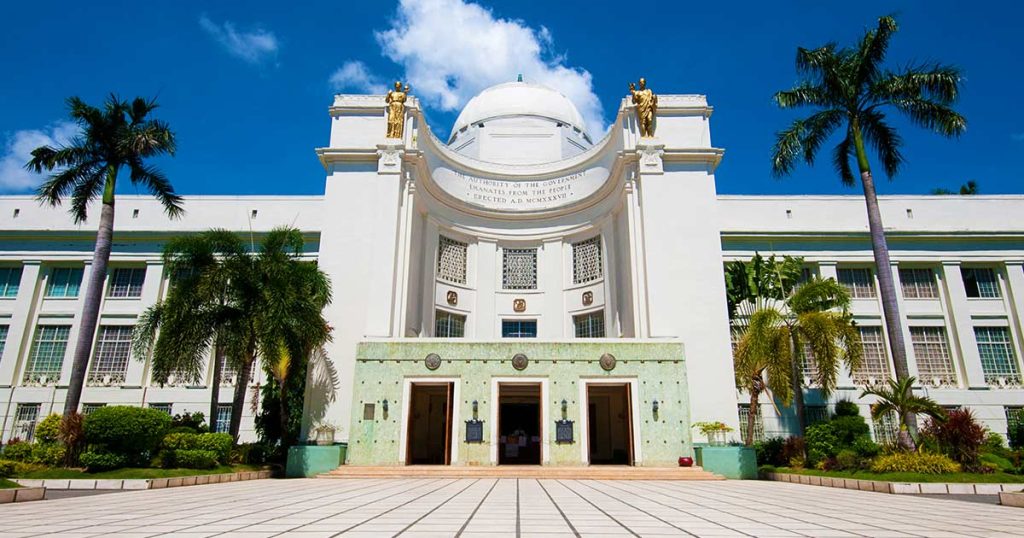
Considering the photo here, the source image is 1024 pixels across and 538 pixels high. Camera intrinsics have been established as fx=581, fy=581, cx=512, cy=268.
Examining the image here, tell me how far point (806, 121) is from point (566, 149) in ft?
43.5

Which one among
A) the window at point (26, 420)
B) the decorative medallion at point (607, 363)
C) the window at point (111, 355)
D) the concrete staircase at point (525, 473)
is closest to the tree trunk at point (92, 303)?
the concrete staircase at point (525, 473)

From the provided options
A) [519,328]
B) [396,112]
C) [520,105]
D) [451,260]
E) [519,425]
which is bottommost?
[519,425]

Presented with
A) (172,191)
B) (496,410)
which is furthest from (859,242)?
(172,191)

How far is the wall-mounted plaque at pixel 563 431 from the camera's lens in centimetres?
1841

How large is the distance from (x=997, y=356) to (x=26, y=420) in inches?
1728

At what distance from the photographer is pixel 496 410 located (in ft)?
61.7

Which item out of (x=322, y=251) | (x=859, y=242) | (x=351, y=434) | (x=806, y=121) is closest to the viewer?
(x=351, y=434)

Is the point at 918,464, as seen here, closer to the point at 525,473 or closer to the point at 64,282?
the point at 525,473

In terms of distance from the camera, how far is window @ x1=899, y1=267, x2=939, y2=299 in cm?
2750

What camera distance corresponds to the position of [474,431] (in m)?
18.5

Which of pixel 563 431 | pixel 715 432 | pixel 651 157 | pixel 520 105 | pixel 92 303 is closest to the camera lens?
pixel 92 303

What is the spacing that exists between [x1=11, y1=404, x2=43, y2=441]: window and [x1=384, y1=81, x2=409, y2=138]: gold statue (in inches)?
795

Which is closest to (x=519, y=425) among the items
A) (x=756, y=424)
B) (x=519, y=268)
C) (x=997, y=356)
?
(x=519, y=268)

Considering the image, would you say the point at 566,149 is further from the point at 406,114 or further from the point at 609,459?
the point at 609,459
